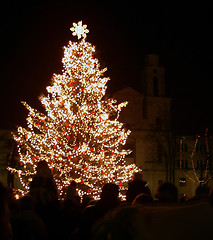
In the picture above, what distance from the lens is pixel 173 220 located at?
2.05 m

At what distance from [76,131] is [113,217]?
17.0 metres

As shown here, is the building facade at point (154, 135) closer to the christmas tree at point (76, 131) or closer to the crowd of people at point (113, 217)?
the christmas tree at point (76, 131)

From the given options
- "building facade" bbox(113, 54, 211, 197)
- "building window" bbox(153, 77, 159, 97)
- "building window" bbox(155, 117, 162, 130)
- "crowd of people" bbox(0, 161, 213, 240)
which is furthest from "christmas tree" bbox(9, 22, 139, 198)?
"building window" bbox(153, 77, 159, 97)

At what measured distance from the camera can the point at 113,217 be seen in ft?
6.98

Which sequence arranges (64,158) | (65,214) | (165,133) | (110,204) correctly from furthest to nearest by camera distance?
(165,133) → (64,158) → (65,214) → (110,204)

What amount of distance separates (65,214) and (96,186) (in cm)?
1246

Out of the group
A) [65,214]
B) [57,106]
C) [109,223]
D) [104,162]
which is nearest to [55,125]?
[57,106]

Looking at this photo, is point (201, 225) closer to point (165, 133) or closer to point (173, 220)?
point (173, 220)

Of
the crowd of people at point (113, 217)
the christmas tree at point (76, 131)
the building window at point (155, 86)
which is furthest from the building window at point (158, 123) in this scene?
the crowd of people at point (113, 217)

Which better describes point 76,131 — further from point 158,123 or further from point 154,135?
point 158,123

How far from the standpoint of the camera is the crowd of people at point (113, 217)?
203cm

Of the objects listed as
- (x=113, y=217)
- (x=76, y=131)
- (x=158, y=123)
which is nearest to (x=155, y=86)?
(x=158, y=123)

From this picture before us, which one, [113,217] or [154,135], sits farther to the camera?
[154,135]

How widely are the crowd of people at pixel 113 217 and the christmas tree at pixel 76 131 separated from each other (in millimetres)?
10937
